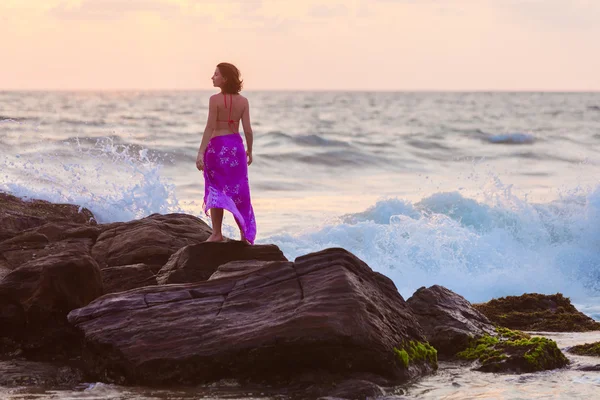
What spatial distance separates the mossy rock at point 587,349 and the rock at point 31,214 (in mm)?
5761

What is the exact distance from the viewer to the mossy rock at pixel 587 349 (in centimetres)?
774

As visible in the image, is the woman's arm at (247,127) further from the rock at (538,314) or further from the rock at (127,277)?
the rock at (538,314)

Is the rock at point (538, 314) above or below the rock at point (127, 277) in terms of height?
below

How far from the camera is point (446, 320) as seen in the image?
26.0 ft

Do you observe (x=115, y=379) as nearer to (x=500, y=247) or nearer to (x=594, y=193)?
(x=500, y=247)

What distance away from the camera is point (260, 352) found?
642 cm

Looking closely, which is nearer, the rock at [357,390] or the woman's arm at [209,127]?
the rock at [357,390]

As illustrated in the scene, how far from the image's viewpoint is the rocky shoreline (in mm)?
6453

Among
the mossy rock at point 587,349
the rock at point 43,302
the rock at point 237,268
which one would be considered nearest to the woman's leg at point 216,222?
the rock at point 237,268

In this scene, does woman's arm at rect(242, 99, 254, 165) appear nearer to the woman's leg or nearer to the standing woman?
the standing woman

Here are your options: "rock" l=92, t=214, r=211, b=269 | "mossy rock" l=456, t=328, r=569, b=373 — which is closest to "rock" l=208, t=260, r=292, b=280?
"rock" l=92, t=214, r=211, b=269

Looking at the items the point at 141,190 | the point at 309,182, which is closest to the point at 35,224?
the point at 141,190

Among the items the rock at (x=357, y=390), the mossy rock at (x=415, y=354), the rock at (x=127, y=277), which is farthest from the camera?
the rock at (x=127, y=277)
